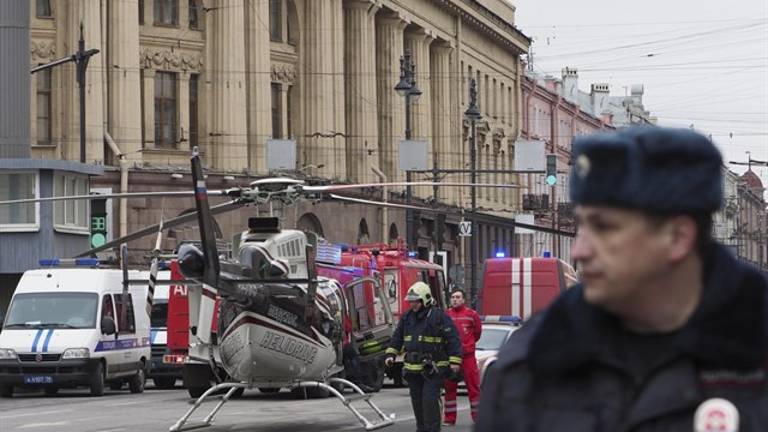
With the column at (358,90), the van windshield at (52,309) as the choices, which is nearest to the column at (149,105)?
the column at (358,90)

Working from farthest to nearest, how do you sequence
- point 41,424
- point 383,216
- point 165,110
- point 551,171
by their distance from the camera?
point 383,216
point 165,110
point 551,171
point 41,424

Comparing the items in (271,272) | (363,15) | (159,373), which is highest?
(363,15)

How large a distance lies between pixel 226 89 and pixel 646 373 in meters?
59.3

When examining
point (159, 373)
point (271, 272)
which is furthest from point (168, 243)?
point (271, 272)

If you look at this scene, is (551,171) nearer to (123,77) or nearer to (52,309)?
(123,77)

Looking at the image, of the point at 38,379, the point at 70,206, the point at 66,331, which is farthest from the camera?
the point at 70,206

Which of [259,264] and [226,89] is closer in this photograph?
[259,264]

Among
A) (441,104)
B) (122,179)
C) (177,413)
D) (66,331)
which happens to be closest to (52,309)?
(66,331)

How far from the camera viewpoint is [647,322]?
11.1 feet

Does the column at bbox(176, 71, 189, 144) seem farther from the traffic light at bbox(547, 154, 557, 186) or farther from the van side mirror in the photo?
the van side mirror

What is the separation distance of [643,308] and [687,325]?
87mm

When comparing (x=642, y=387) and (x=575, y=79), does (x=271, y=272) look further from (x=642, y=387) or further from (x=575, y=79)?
(x=575, y=79)

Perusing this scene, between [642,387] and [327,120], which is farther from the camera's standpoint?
[327,120]

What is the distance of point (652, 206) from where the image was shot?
3371 millimetres
